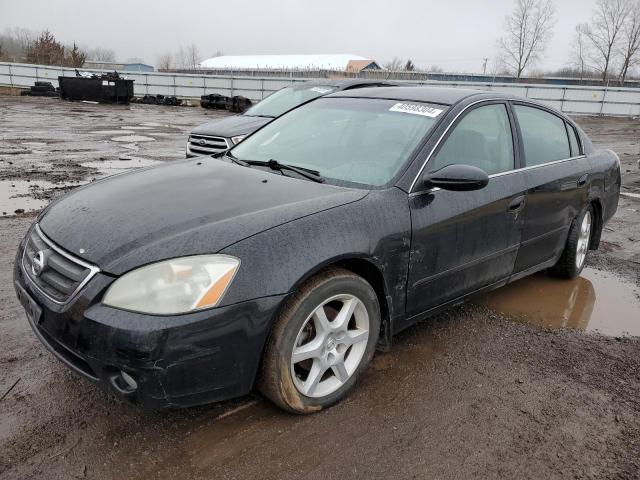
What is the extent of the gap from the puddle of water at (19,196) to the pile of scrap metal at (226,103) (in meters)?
18.6

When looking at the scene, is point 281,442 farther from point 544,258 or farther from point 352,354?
point 544,258

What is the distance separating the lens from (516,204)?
136 inches

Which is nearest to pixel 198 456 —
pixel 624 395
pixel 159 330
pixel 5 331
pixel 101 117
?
pixel 159 330

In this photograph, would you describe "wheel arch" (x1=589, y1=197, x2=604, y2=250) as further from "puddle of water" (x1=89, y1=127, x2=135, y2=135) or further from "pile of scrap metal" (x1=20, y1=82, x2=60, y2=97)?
"pile of scrap metal" (x1=20, y1=82, x2=60, y2=97)

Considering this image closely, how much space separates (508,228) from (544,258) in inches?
32.9

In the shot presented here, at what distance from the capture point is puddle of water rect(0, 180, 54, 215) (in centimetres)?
609

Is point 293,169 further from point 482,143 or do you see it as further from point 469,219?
point 482,143

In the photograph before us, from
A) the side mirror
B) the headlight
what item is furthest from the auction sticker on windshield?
the headlight

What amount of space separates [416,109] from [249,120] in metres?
5.76

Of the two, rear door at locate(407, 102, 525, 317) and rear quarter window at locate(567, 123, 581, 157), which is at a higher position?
rear quarter window at locate(567, 123, 581, 157)

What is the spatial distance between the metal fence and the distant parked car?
15.3 meters

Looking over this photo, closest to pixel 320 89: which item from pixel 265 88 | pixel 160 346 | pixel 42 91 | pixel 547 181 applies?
pixel 547 181

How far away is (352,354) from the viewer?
2723 millimetres

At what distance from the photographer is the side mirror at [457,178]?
2.82 metres
